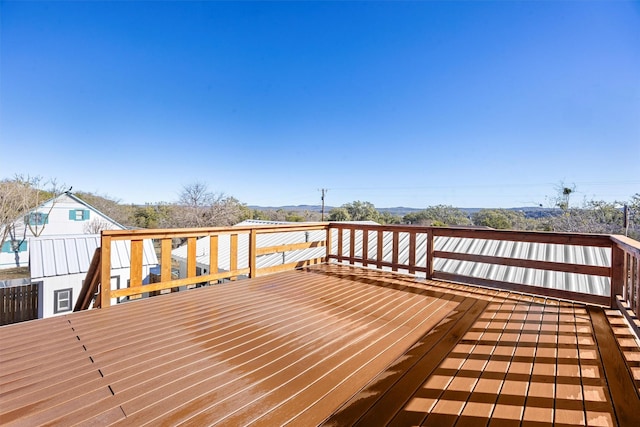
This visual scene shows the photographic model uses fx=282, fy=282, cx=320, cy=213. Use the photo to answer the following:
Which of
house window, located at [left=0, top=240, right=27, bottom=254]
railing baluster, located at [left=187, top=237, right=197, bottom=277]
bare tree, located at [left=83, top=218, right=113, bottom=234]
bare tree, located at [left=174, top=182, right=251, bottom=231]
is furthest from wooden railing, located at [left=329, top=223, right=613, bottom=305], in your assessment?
house window, located at [left=0, top=240, right=27, bottom=254]

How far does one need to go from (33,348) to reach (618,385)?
12.3 feet

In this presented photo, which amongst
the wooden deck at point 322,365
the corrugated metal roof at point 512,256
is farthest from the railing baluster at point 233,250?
the corrugated metal roof at point 512,256

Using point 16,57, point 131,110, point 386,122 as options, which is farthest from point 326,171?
point 16,57

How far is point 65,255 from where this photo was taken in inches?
330

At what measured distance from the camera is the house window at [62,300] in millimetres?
8047

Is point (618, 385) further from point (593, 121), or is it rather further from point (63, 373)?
point (593, 121)

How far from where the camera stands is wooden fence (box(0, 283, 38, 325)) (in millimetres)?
7034

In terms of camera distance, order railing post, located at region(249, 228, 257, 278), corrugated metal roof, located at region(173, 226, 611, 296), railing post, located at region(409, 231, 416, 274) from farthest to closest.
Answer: corrugated metal roof, located at region(173, 226, 611, 296)
railing post, located at region(409, 231, 416, 274)
railing post, located at region(249, 228, 257, 278)

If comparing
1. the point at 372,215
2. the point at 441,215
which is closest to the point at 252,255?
the point at 441,215

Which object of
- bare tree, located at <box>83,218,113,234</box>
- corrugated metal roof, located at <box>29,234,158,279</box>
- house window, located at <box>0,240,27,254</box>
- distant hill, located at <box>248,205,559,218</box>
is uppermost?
distant hill, located at <box>248,205,559,218</box>

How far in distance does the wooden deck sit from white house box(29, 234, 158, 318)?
22.2 feet

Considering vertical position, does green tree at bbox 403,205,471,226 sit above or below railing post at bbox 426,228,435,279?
above

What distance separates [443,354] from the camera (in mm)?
1951

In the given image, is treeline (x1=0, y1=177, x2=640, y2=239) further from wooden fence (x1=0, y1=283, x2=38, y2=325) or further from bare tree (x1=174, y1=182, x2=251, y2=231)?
wooden fence (x1=0, y1=283, x2=38, y2=325)
